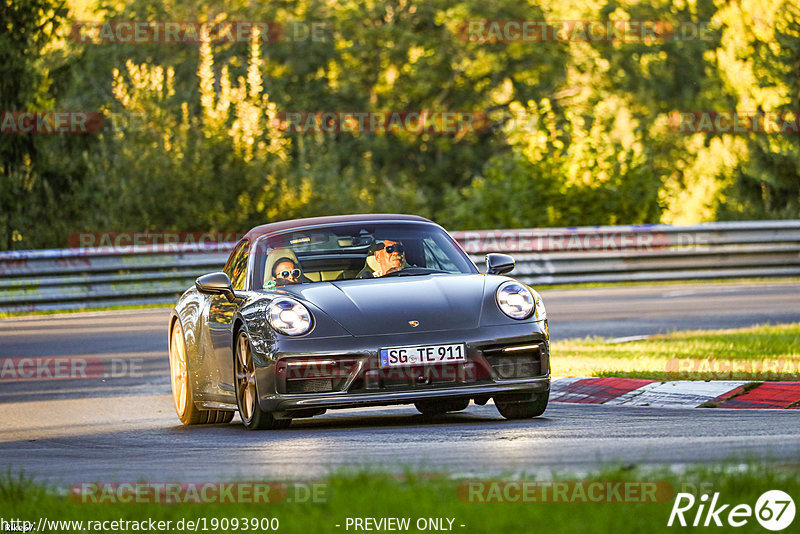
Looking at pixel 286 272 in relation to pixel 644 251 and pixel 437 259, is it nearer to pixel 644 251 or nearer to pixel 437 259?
pixel 437 259

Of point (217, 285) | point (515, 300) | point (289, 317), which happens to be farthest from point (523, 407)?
point (217, 285)

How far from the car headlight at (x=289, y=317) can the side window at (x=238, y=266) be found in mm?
1175

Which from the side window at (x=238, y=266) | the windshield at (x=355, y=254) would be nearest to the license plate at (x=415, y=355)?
the windshield at (x=355, y=254)

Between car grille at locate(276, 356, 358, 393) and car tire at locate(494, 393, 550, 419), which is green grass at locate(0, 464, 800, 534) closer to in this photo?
car grille at locate(276, 356, 358, 393)

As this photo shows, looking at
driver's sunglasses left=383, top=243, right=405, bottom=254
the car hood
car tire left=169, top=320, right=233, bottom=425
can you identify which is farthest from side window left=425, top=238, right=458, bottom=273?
car tire left=169, top=320, right=233, bottom=425

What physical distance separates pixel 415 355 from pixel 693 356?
14.8 ft

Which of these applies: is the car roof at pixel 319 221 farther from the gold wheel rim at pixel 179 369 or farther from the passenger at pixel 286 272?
the gold wheel rim at pixel 179 369

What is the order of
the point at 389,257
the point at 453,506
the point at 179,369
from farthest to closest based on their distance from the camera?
the point at 179,369
the point at 389,257
the point at 453,506

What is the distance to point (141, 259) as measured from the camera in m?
23.9

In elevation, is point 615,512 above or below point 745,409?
above

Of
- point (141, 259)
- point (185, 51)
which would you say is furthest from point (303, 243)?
point (185, 51)

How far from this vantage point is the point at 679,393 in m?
10.8

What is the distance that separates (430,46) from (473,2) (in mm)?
1946

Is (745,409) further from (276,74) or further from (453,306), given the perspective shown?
(276,74)
